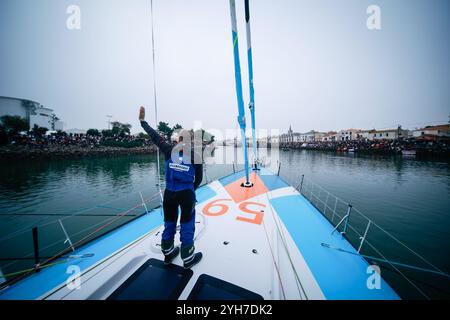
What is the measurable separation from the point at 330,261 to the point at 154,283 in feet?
9.90

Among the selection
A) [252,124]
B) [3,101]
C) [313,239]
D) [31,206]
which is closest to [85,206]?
[31,206]

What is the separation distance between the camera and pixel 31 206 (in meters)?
Result: 10.2

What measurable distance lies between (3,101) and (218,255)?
352 feet

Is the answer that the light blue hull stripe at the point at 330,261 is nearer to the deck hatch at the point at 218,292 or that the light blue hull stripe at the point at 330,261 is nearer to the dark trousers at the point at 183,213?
the deck hatch at the point at 218,292

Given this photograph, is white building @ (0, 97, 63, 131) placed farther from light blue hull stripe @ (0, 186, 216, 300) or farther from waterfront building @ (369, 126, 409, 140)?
waterfront building @ (369, 126, 409, 140)

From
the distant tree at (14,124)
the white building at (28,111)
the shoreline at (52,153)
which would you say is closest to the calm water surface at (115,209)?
the shoreline at (52,153)

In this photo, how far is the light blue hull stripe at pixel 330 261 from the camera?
2.23 meters

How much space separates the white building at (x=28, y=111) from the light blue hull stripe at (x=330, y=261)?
94126 mm
